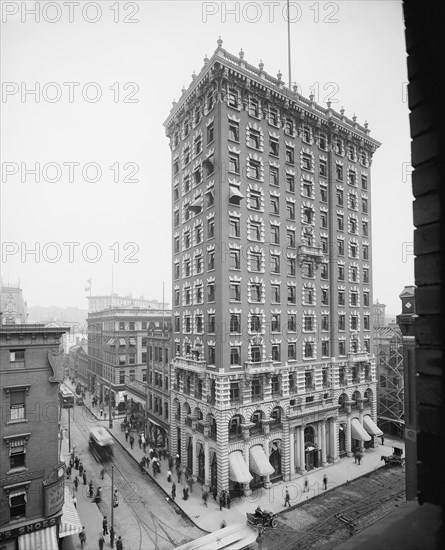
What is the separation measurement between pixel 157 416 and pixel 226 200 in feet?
92.6

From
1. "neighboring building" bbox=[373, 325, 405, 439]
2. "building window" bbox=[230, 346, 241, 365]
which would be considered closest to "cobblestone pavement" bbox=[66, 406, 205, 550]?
"building window" bbox=[230, 346, 241, 365]

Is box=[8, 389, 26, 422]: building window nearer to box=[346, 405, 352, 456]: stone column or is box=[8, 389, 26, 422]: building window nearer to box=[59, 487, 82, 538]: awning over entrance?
box=[59, 487, 82, 538]: awning over entrance

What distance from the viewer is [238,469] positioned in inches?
1153

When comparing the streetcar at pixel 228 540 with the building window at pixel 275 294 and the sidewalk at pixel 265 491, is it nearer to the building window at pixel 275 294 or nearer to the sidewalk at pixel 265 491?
the sidewalk at pixel 265 491

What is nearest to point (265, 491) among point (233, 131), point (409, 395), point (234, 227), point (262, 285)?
point (409, 395)

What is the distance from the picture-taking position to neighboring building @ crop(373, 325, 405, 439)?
4388cm

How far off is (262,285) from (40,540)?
2489 cm

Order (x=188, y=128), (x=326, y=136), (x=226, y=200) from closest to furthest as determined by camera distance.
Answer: (x=226, y=200) → (x=188, y=128) → (x=326, y=136)

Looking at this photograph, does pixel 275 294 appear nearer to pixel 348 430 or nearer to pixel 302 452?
pixel 302 452

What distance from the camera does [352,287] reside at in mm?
43531

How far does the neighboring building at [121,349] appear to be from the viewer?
60812 millimetres

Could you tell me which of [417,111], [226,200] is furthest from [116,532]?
[417,111]

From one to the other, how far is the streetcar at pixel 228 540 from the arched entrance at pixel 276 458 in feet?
42.9

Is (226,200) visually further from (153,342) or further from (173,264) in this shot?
(153,342)
